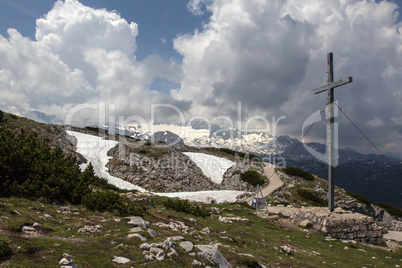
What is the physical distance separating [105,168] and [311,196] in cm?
4020

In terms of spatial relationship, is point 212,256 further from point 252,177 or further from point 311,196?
point 252,177

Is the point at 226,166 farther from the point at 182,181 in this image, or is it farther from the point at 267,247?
the point at 267,247

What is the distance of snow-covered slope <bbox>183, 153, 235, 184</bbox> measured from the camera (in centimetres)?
5067

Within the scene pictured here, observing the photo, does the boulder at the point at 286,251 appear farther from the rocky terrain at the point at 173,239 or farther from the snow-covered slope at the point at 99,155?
the snow-covered slope at the point at 99,155

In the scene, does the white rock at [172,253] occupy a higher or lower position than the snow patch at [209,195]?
higher

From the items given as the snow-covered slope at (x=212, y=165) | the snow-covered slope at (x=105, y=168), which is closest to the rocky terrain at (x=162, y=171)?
the snow-covered slope at (x=212, y=165)

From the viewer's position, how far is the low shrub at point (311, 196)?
39.2 meters

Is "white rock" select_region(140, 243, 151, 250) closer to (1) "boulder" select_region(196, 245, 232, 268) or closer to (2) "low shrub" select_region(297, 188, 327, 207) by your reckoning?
(1) "boulder" select_region(196, 245, 232, 268)

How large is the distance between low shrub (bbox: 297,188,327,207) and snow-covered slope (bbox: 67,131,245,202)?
11135 millimetres

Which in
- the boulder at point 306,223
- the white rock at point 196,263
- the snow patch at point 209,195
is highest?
the white rock at point 196,263

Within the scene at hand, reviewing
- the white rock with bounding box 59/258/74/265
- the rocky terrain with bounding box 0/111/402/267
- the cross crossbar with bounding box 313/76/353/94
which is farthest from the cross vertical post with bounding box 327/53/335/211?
the white rock with bounding box 59/258/74/265

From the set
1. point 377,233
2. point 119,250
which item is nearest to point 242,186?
point 377,233

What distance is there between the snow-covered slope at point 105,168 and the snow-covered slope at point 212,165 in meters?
1.22

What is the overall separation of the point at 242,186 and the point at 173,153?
17.5m
